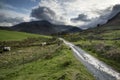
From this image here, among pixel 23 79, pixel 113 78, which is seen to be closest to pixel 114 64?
pixel 113 78

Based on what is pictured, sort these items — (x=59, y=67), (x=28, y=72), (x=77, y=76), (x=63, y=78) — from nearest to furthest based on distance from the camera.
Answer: (x=63, y=78) → (x=77, y=76) → (x=28, y=72) → (x=59, y=67)

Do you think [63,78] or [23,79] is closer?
[63,78]

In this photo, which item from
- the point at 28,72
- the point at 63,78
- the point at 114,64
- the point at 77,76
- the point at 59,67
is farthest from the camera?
the point at 114,64

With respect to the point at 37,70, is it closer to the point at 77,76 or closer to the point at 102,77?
the point at 77,76

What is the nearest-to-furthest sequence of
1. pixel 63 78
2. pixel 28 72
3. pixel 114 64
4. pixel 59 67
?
pixel 63 78, pixel 28 72, pixel 59 67, pixel 114 64

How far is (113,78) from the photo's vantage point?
1711 inches

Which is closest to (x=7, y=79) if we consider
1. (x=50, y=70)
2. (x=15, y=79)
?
(x=15, y=79)

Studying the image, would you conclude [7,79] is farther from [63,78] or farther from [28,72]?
[63,78]

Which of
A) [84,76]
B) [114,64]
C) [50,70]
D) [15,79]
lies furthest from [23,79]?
[114,64]

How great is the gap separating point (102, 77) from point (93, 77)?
2020 millimetres

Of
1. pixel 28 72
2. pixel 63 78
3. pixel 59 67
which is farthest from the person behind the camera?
pixel 59 67

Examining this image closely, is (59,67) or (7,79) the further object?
(59,67)

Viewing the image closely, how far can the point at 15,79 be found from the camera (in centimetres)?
4331

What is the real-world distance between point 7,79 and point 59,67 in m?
14.3
